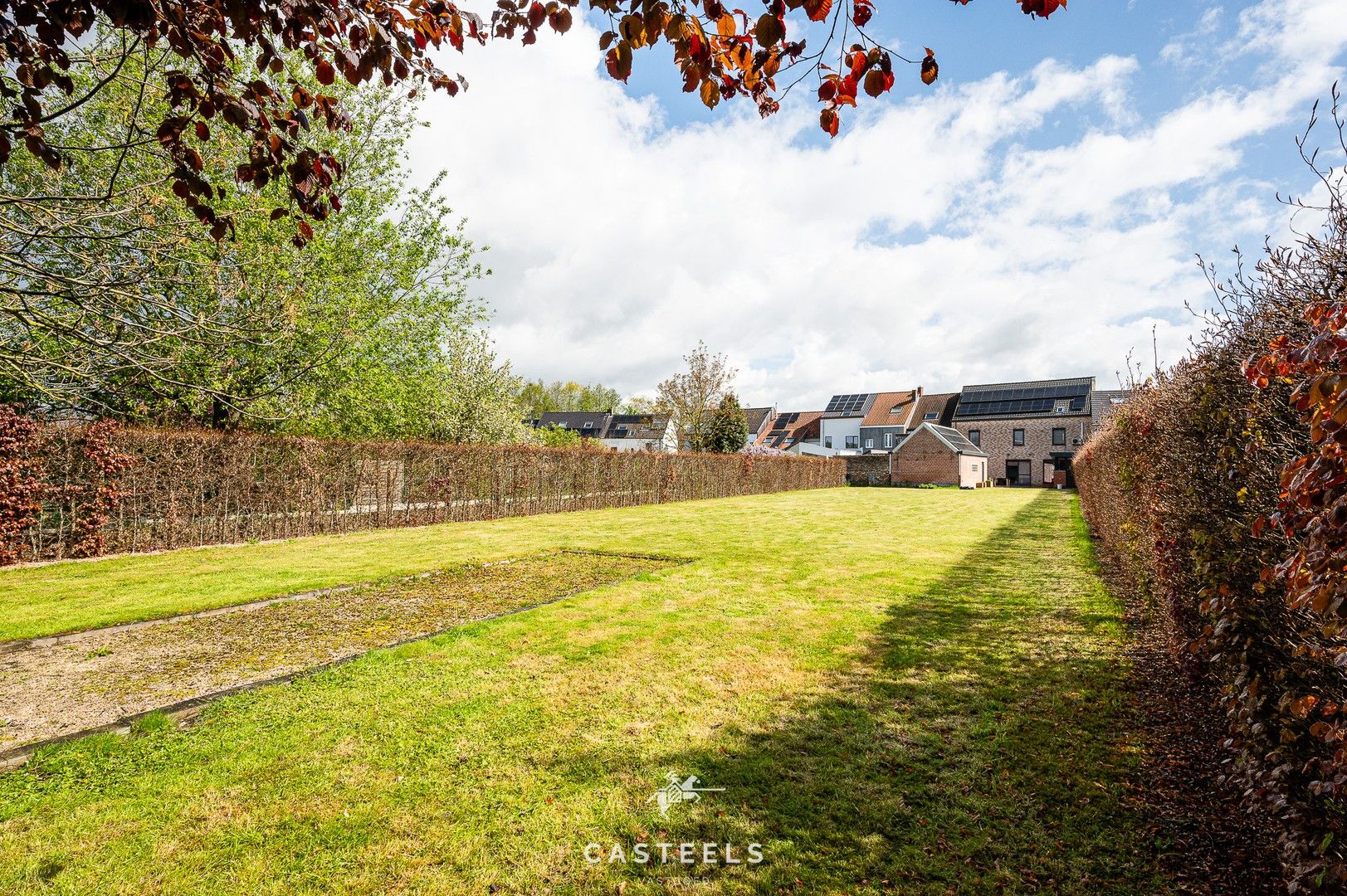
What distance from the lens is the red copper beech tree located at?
246cm

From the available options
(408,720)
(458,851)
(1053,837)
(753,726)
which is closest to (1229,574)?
(1053,837)

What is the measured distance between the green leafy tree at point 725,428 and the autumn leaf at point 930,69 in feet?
125

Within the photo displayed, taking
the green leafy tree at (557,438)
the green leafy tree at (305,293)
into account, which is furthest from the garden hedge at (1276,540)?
the green leafy tree at (557,438)

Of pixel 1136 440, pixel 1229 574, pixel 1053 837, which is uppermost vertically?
pixel 1136 440

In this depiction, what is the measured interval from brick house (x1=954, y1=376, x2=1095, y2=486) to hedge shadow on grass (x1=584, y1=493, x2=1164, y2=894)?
47.1 metres

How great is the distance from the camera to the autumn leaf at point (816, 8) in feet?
7.39

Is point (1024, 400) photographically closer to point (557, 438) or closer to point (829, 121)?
point (557, 438)

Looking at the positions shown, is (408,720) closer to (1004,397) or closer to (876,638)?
(876,638)

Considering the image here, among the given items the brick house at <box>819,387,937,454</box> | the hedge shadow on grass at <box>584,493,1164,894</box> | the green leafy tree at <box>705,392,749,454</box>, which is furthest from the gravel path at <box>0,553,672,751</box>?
the brick house at <box>819,387,937,454</box>

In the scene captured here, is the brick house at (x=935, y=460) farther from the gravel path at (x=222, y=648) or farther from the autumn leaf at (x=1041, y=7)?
the autumn leaf at (x=1041, y=7)

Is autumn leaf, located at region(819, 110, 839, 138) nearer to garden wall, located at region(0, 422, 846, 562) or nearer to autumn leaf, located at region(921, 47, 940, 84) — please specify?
autumn leaf, located at region(921, 47, 940, 84)

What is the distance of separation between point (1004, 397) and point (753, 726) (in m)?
55.6

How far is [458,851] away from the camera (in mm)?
2830

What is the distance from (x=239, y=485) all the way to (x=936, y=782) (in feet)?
44.9
